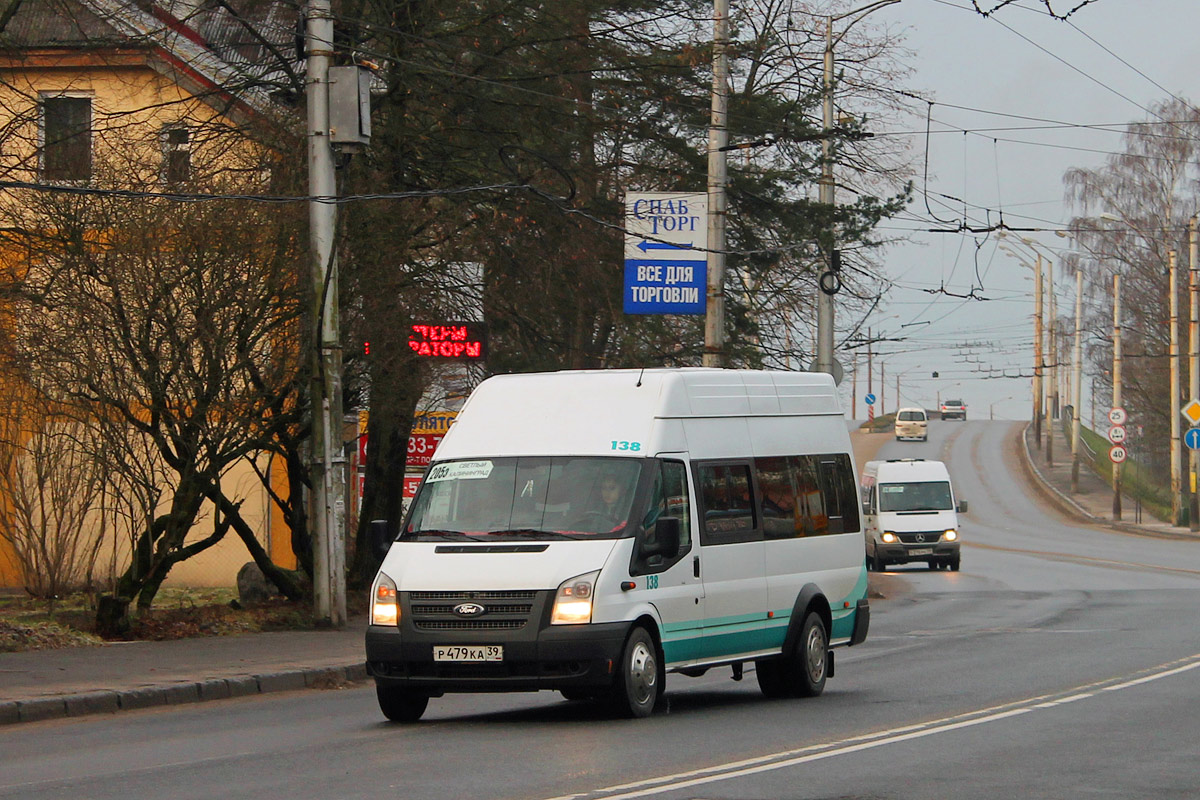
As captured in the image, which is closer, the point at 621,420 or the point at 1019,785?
the point at 1019,785

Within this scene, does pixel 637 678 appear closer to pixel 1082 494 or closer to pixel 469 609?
pixel 469 609

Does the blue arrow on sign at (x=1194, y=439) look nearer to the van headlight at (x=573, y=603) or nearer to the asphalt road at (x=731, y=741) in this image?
the asphalt road at (x=731, y=741)

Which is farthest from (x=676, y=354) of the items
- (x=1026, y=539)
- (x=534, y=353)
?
(x=1026, y=539)

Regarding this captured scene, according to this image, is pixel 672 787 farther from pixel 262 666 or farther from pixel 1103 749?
pixel 262 666

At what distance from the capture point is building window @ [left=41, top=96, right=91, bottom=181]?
18.1 meters

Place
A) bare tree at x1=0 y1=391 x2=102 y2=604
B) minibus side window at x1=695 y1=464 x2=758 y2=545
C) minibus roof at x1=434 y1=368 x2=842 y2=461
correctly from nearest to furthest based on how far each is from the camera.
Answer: minibus roof at x1=434 y1=368 x2=842 y2=461
minibus side window at x1=695 y1=464 x2=758 y2=545
bare tree at x1=0 y1=391 x2=102 y2=604

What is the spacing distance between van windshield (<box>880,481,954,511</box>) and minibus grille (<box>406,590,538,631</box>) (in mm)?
29390

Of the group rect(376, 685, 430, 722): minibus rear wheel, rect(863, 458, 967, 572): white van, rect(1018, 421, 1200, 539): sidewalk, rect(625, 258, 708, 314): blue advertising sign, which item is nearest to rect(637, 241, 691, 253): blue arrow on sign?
rect(625, 258, 708, 314): blue advertising sign

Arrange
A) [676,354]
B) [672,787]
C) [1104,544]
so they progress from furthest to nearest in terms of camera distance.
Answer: [1104,544] → [676,354] → [672,787]

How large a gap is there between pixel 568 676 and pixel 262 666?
5.26 m

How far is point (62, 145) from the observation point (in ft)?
60.8

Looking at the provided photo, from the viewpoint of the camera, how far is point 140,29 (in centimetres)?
1977

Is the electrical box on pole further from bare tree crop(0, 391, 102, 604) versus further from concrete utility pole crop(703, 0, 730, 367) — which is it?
concrete utility pole crop(703, 0, 730, 367)

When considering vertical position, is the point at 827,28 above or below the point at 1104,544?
above
